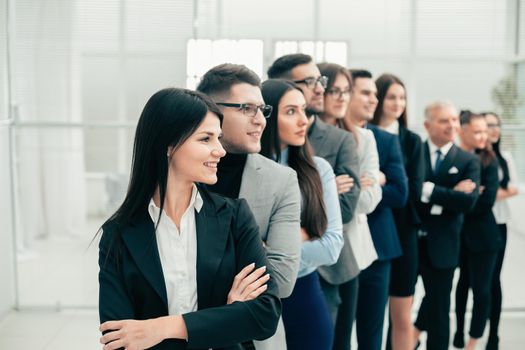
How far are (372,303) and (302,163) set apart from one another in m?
1.17

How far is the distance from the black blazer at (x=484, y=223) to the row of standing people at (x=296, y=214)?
0.40 metres

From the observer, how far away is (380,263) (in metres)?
3.78

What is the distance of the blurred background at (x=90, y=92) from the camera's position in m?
5.77

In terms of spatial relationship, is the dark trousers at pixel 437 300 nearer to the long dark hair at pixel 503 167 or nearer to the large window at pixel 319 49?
the long dark hair at pixel 503 167

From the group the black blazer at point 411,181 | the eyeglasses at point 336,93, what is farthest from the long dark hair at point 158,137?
the black blazer at point 411,181

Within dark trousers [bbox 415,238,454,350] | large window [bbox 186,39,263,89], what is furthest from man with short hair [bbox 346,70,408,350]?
large window [bbox 186,39,263,89]

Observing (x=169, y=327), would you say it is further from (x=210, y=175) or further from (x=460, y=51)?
(x=460, y=51)

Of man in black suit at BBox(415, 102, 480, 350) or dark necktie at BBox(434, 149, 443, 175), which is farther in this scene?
dark necktie at BBox(434, 149, 443, 175)

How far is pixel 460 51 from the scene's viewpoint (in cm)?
641

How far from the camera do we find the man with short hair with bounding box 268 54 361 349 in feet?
10.5

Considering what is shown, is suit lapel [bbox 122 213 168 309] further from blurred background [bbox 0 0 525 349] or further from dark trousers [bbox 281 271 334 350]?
blurred background [bbox 0 0 525 349]

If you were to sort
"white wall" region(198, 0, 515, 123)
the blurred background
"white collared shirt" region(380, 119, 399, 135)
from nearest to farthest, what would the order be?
"white collared shirt" region(380, 119, 399, 135)
the blurred background
"white wall" region(198, 0, 515, 123)

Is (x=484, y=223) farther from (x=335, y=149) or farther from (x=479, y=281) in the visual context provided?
(x=335, y=149)

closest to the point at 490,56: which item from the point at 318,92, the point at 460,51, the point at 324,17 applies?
the point at 460,51
